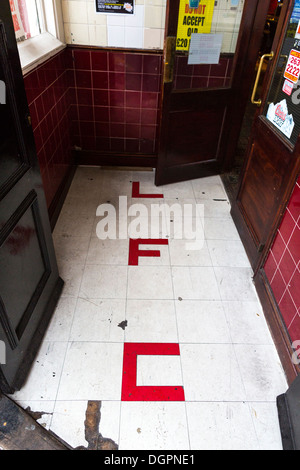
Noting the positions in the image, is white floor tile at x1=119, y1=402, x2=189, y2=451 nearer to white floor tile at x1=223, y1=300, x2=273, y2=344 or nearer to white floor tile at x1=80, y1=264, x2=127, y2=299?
white floor tile at x1=223, y1=300, x2=273, y2=344

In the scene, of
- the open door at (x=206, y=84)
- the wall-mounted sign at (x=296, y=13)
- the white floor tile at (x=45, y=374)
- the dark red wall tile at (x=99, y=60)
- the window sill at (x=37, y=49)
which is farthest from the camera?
Answer: the dark red wall tile at (x=99, y=60)

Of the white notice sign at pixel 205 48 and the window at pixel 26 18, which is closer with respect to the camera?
the window at pixel 26 18

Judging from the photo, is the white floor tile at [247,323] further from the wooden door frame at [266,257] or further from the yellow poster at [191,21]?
the yellow poster at [191,21]

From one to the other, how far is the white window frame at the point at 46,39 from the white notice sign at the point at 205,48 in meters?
1.25

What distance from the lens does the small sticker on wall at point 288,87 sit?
6.55ft

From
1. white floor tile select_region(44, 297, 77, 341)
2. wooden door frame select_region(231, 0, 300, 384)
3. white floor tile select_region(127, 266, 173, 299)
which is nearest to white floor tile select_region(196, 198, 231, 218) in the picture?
wooden door frame select_region(231, 0, 300, 384)

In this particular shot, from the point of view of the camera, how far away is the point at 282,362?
1859 mm

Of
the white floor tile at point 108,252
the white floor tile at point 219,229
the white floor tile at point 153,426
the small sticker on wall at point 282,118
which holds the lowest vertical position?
the white floor tile at point 219,229

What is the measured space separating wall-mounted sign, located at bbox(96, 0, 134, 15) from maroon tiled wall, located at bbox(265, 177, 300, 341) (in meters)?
2.36

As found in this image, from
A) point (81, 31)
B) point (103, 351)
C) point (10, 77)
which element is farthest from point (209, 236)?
point (81, 31)

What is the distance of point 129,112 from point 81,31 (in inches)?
34.4

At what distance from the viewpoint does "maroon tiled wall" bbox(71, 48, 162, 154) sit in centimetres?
316

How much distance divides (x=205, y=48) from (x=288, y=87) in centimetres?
133

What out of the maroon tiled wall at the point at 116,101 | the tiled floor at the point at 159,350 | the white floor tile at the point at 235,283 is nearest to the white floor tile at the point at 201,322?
the tiled floor at the point at 159,350
